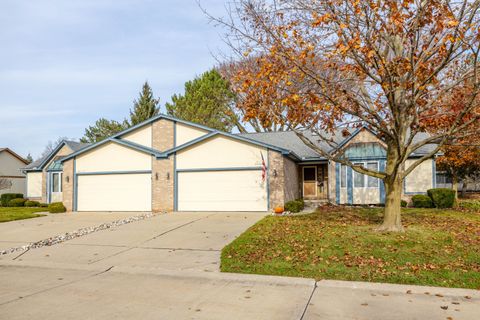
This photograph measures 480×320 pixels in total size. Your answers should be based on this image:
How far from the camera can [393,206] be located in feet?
35.4

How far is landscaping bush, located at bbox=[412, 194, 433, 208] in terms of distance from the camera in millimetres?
19047

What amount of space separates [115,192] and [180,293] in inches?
607

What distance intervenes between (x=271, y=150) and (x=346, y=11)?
976 centimetres

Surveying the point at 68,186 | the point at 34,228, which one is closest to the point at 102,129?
the point at 68,186

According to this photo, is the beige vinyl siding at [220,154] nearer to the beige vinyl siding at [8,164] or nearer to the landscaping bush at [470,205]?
the landscaping bush at [470,205]

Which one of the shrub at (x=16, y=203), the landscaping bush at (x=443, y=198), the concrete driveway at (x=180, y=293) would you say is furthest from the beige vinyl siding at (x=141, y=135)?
the landscaping bush at (x=443, y=198)

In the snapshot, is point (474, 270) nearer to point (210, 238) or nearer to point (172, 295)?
Answer: point (172, 295)

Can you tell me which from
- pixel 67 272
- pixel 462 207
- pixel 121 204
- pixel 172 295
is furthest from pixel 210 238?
pixel 462 207

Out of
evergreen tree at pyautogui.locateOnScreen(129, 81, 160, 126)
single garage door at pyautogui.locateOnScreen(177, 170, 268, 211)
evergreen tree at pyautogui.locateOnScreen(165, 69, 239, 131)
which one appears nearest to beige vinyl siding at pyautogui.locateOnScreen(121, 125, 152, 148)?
single garage door at pyautogui.locateOnScreen(177, 170, 268, 211)

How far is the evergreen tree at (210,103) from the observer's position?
1389 inches

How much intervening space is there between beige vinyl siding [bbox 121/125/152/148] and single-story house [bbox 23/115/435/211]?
6 cm

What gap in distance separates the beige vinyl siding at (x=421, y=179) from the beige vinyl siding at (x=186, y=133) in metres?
11.6

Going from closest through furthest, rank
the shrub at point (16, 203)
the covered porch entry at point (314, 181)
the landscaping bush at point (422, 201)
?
the landscaping bush at point (422, 201)
the covered porch entry at point (314, 181)
the shrub at point (16, 203)

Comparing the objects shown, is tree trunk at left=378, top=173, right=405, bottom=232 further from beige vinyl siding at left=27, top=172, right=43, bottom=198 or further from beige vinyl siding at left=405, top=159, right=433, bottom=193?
beige vinyl siding at left=27, top=172, right=43, bottom=198
